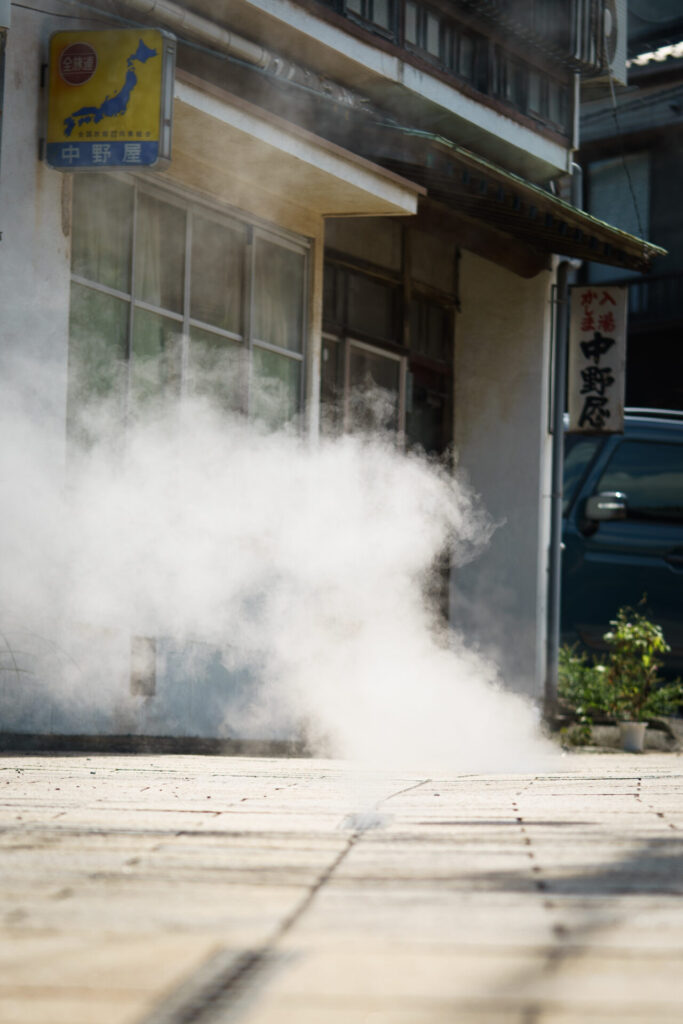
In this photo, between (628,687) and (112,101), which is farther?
(628,687)

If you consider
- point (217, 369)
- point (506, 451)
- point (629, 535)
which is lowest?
point (629, 535)

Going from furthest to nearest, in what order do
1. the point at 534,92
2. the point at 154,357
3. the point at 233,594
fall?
the point at 534,92 < the point at 233,594 < the point at 154,357

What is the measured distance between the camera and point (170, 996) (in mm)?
1693

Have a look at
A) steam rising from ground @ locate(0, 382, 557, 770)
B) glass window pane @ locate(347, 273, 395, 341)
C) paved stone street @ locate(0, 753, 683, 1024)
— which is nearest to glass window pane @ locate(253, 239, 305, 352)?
steam rising from ground @ locate(0, 382, 557, 770)

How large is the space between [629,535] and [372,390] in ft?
7.22

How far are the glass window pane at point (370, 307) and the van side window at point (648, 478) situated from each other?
191 centimetres

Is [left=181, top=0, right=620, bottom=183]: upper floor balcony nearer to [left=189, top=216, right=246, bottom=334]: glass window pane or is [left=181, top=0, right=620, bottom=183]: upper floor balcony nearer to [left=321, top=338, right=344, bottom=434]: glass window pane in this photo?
[left=189, top=216, right=246, bottom=334]: glass window pane

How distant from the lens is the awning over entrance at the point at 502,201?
8.82 metres

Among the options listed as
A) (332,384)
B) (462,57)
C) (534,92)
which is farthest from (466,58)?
(332,384)

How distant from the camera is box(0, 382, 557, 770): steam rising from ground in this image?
22.5ft

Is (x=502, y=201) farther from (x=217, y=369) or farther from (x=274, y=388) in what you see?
(x=217, y=369)

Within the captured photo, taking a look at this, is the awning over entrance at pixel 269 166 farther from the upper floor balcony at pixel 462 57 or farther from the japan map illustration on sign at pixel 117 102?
the upper floor balcony at pixel 462 57

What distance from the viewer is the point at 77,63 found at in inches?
267

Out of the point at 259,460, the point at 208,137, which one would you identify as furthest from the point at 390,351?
the point at 208,137
